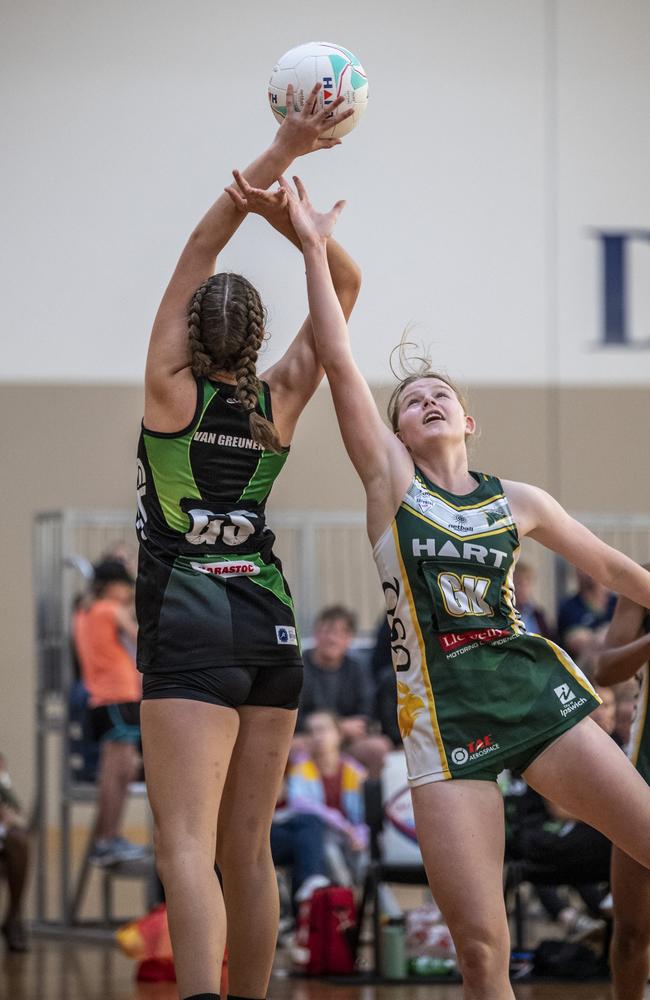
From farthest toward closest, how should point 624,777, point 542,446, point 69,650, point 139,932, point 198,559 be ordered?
point 542,446 → point 69,650 → point 139,932 → point 198,559 → point 624,777

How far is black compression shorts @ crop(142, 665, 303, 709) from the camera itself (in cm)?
297

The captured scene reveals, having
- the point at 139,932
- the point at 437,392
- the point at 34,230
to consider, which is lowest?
the point at 139,932

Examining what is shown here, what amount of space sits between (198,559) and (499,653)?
27.8 inches

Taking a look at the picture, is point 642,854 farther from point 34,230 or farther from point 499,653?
point 34,230

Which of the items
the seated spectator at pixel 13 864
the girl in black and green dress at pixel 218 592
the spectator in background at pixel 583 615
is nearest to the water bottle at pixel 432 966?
the seated spectator at pixel 13 864

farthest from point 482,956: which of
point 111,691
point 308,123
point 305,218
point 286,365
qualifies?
point 111,691

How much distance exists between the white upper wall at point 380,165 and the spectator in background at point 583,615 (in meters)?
2.79

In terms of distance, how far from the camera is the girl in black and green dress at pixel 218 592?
296 centimetres

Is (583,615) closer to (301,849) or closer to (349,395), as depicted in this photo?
(301,849)

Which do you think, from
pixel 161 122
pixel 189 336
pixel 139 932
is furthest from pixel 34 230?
pixel 189 336

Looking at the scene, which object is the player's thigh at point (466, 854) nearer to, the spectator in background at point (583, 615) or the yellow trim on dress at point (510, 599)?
the yellow trim on dress at point (510, 599)

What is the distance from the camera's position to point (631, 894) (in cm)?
344

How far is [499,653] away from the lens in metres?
2.93

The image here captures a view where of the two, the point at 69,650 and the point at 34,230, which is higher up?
the point at 34,230
